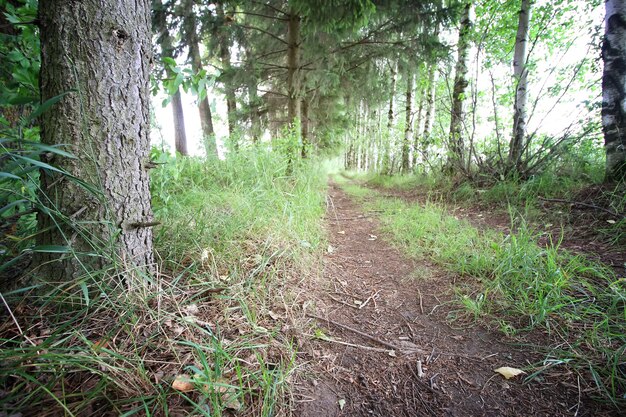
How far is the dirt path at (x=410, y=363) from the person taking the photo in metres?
1.02

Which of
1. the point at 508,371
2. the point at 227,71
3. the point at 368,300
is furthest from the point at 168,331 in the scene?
the point at 227,71

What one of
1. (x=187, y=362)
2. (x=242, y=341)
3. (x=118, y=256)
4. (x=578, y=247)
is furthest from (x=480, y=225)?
(x=118, y=256)

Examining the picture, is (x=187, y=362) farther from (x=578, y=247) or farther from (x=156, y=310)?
(x=578, y=247)

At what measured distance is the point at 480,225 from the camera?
9.78 feet

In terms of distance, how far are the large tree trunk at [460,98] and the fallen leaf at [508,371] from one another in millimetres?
4309

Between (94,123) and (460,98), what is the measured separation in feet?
19.3

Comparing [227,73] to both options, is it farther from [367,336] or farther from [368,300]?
[367,336]

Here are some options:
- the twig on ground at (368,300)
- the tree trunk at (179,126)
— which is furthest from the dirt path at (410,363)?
the tree trunk at (179,126)

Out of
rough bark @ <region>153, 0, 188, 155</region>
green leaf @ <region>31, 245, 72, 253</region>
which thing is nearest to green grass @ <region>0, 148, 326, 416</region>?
green leaf @ <region>31, 245, 72, 253</region>

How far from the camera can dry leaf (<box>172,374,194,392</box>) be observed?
2.68 ft

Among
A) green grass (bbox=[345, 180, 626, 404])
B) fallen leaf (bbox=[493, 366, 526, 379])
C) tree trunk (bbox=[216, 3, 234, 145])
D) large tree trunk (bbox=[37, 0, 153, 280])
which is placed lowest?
fallen leaf (bbox=[493, 366, 526, 379])

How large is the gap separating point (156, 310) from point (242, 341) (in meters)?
0.42

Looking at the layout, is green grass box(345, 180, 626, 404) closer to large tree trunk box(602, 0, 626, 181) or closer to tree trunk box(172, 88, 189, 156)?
large tree trunk box(602, 0, 626, 181)

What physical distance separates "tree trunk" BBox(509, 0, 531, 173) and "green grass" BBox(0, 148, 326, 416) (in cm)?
437
